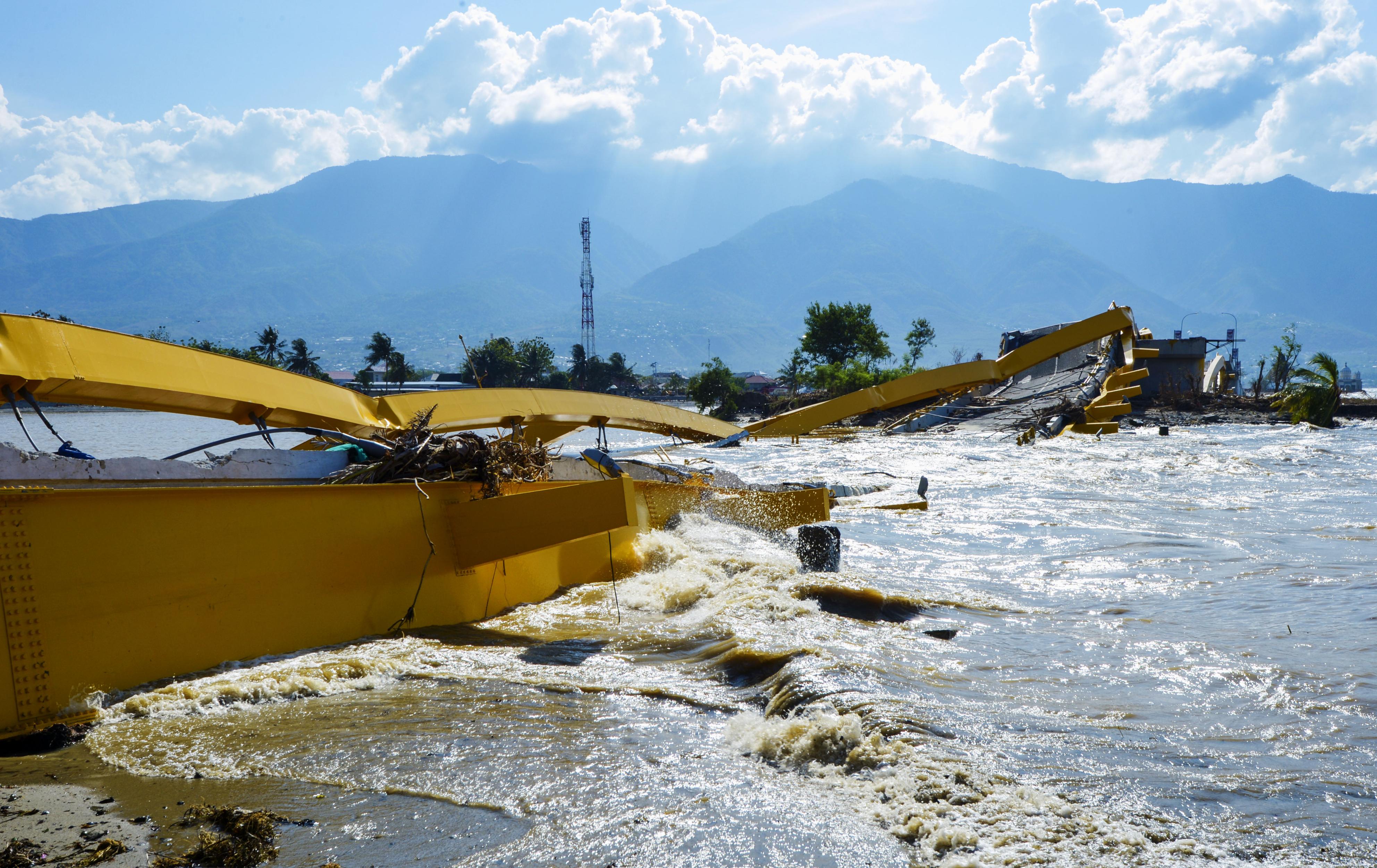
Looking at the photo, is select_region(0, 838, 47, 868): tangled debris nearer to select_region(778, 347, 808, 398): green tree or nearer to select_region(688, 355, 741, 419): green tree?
select_region(778, 347, 808, 398): green tree

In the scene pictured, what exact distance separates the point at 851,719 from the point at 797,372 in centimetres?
8715

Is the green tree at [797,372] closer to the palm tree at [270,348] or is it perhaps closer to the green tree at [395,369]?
the green tree at [395,369]

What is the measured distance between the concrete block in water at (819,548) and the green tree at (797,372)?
66.9 metres


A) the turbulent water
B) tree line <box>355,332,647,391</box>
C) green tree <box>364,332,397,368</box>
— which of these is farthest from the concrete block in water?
green tree <box>364,332,397,368</box>

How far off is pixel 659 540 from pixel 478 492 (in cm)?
349

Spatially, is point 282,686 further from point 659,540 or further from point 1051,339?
point 1051,339

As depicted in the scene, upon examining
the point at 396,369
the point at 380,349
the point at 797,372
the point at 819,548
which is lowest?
the point at 819,548

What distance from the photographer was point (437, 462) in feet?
24.7

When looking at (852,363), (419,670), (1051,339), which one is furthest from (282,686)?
(852,363)

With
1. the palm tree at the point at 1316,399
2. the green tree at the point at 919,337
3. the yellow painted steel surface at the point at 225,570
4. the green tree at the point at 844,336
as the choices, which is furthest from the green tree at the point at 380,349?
the yellow painted steel surface at the point at 225,570

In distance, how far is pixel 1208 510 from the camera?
16.8m

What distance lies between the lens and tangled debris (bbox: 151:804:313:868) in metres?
3.42

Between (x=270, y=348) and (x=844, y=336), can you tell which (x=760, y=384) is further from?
(x=270, y=348)

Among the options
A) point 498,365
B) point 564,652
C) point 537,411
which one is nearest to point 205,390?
point 564,652
